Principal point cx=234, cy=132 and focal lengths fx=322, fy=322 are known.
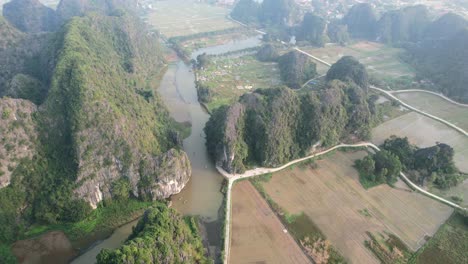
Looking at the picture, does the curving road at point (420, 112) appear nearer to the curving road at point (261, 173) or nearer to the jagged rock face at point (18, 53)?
the curving road at point (261, 173)

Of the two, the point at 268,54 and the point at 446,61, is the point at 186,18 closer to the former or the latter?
the point at 268,54

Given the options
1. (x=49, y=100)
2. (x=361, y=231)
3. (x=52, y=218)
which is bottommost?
(x=361, y=231)

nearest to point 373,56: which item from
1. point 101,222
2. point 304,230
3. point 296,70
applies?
point 296,70

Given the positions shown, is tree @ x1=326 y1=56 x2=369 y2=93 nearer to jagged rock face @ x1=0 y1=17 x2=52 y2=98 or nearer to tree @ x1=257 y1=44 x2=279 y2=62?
tree @ x1=257 y1=44 x2=279 y2=62

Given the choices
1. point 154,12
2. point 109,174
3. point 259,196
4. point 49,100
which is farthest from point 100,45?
point 154,12

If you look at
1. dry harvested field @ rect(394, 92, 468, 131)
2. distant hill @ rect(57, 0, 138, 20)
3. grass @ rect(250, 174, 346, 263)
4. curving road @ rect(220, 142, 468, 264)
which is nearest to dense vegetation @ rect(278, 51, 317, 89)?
dry harvested field @ rect(394, 92, 468, 131)

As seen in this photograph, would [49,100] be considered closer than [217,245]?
No

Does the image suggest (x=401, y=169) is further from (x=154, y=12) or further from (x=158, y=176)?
(x=154, y=12)
